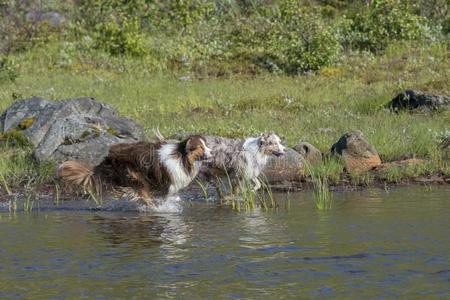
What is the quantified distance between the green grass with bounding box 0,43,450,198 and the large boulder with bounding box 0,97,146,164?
0.46 metres

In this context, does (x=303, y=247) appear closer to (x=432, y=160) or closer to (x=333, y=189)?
(x=333, y=189)

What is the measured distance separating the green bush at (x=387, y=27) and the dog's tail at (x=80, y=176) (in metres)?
16.7

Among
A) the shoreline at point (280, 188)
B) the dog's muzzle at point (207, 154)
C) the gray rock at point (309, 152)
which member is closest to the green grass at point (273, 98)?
the shoreline at point (280, 188)

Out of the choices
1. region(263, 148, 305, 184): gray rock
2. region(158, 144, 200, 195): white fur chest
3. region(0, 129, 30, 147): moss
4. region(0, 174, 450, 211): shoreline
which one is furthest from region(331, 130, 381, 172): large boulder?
region(0, 129, 30, 147): moss

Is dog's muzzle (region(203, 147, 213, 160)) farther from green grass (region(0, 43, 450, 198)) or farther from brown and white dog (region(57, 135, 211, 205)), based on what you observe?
green grass (region(0, 43, 450, 198))

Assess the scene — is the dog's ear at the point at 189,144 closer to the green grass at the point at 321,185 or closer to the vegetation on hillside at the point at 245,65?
the green grass at the point at 321,185

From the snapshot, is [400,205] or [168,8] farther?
[168,8]

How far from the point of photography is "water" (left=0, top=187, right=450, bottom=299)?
339 inches

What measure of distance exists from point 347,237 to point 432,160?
5.86 m

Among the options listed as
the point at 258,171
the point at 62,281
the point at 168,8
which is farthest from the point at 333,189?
the point at 168,8

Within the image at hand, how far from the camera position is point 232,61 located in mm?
28781

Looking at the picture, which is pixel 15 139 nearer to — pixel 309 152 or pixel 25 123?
pixel 25 123

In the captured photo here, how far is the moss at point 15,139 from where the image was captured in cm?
1706

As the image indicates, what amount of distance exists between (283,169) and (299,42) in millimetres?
12252
